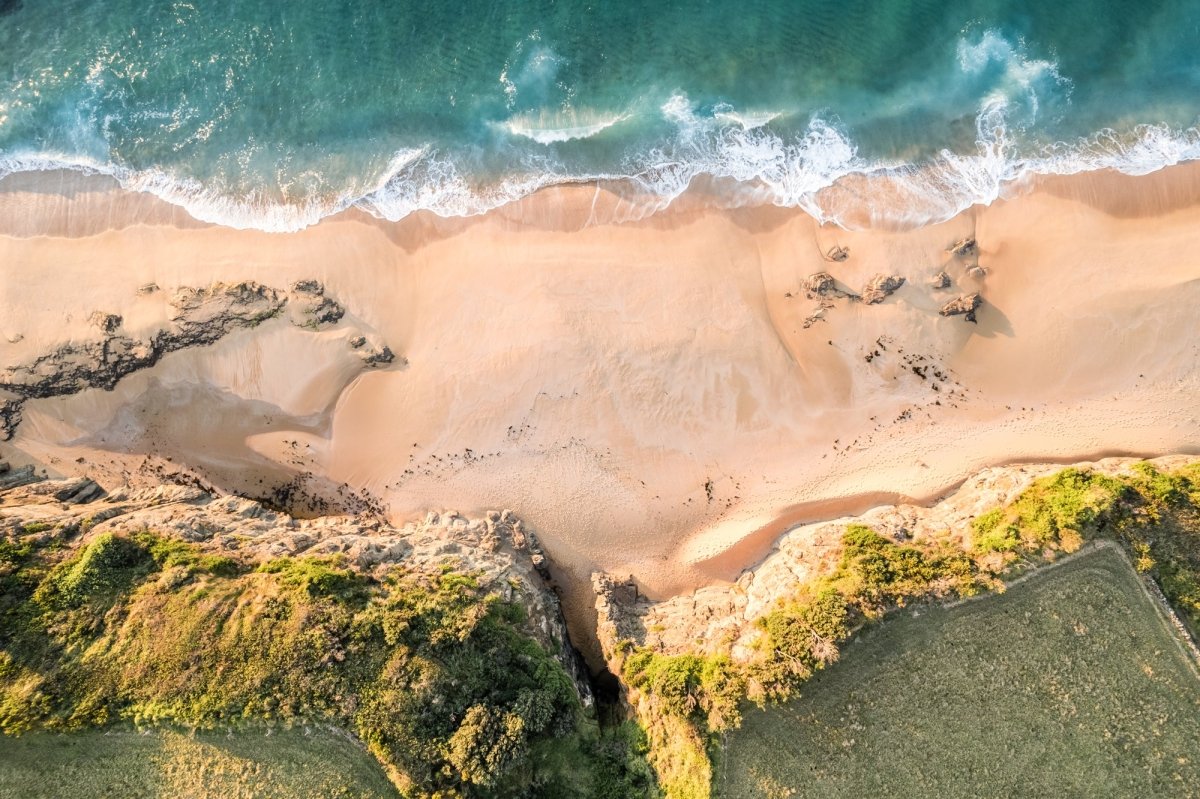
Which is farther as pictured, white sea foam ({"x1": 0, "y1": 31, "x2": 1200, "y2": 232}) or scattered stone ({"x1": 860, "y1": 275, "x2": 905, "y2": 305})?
white sea foam ({"x1": 0, "y1": 31, "x2": 1200, "y2": 232})

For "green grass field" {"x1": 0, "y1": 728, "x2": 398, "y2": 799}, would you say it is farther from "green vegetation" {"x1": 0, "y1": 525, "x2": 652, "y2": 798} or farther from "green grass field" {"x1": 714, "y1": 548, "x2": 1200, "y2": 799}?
"green grass field" {"x1": 714, "y1": 548, "x2": 1200, "y2": 799}

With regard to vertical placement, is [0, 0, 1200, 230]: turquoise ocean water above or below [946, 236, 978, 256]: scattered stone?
above

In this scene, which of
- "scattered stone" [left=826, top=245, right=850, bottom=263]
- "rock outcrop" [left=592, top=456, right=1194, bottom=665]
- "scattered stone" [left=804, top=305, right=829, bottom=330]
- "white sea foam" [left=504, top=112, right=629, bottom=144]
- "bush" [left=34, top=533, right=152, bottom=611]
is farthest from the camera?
"white sea foam" [left=504, top=112, right=629, bottom=144]

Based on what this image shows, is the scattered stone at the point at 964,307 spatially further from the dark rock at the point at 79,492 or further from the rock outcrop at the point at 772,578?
the dark rock at the point at 79,492

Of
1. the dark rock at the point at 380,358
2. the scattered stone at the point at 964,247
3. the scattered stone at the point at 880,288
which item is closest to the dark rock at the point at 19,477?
the dark rock at the point at 380,358

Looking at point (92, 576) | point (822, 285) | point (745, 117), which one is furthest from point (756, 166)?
point (92, 576)

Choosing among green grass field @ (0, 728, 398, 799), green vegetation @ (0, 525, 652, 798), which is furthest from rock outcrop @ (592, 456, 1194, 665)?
green grass field @ (0, 728, 398, 799)
